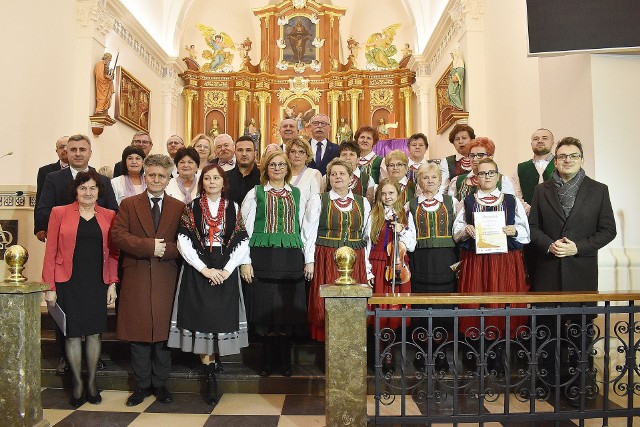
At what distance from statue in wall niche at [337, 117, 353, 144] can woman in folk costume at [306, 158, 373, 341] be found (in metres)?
9.50

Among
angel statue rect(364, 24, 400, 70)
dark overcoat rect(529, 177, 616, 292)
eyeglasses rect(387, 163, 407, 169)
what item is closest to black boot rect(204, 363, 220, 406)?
eyeglasses rect(387, 163, 407, 169)

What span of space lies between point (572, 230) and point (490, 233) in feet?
1.71

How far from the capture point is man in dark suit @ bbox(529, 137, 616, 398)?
3.54 meters

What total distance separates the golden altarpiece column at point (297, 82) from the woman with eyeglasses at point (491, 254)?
9.82 metres

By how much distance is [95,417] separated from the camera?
11.1 ft

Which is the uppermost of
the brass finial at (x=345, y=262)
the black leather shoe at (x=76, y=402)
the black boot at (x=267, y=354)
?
the brass finial at (x=345, y=262)

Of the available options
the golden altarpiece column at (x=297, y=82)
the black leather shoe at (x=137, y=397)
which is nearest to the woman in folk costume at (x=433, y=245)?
the black leather shoe at (x=137, y=397)

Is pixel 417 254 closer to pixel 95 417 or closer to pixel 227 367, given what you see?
pixel 227 367

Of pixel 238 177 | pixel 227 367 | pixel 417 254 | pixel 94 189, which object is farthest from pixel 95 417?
pixel 417 254

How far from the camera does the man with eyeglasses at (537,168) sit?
452cm

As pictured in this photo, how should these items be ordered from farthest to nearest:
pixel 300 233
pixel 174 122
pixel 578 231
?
pixel 174 122 → pixel 300 233 → pixel 578 231

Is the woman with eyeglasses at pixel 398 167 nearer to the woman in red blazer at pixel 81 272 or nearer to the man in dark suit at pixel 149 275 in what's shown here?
the man in dark suit at pixel 149 275

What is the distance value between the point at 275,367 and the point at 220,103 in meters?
11.0

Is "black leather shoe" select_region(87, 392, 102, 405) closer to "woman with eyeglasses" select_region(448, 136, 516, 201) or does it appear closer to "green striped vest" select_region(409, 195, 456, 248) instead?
"green striped vest" select_region(409, 195, 456, 248)
